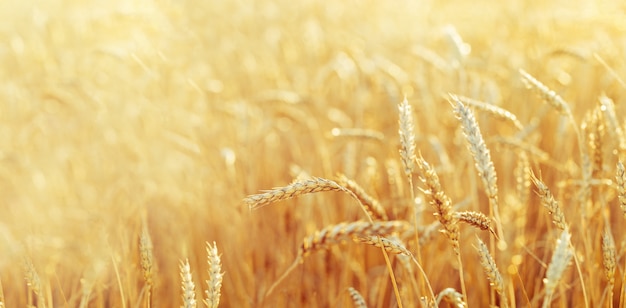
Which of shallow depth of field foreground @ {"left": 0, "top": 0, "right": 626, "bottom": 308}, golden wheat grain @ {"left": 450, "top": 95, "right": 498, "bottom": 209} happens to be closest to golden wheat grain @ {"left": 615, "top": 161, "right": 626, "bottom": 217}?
shallow depth of field foreground @ {"left": 0, "top": 0, "right": 626, "bottom": 308}

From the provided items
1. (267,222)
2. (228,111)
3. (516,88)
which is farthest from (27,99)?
(516,88)

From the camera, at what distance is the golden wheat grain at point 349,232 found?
93cm

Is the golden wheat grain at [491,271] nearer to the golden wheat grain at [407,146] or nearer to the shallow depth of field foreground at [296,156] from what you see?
→ the shallow depth of field foreground at [296,156]

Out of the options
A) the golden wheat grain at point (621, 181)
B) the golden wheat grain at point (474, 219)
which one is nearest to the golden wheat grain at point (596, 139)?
the golden wheat grain at point (621, 181)

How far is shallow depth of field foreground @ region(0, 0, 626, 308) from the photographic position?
142cm

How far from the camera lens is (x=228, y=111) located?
91.5 inches

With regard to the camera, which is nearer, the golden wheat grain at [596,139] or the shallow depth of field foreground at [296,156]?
the golden wheat grain at [596,139]

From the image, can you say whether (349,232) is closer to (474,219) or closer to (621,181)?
(474,219)

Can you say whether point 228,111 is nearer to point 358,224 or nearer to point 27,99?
point 27,99

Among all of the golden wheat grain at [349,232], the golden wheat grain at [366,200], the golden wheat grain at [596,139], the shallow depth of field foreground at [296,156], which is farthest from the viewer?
the shallow depth of field foreground at [296,156]

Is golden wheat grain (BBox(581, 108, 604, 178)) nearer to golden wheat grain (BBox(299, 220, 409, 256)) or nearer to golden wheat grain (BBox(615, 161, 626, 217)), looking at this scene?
golden wheat grain (BBox(615, 161, 626, 217))

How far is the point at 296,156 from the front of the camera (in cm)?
249

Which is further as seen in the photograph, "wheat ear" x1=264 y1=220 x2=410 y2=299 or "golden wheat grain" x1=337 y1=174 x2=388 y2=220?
"golden wheat grain" x1=337 y1=174 x2=388 y2=220

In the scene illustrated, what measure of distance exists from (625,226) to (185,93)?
1.96 metres
